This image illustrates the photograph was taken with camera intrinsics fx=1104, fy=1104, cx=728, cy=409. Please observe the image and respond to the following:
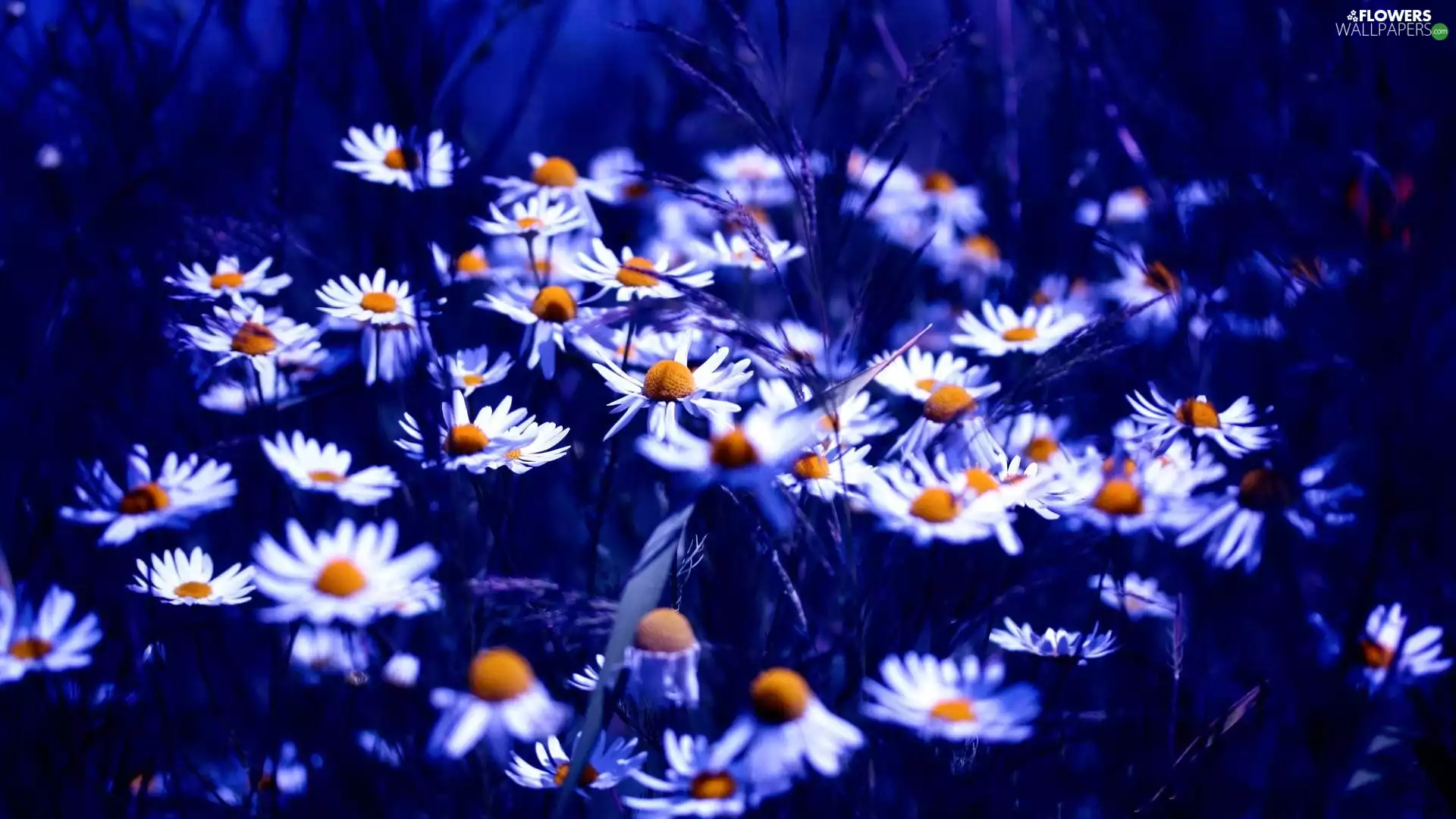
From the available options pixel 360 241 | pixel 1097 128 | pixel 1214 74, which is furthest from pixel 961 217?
pixel 360 241

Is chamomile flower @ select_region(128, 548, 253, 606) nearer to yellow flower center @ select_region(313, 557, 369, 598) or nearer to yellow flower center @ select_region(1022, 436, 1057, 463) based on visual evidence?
yellow flower center @ select_region(313, 557, 369, 598)

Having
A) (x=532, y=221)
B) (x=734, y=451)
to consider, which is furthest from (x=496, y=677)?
(x=532, y=221)

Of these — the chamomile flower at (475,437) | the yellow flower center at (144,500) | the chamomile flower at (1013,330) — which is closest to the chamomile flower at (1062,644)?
the chamomile flower at (1013,330)

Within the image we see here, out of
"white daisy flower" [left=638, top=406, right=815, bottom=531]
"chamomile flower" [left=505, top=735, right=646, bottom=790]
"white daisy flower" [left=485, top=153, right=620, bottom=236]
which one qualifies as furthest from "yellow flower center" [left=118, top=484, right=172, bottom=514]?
"white daisy flower" [left=485, top=153, right=620, bottom=236]

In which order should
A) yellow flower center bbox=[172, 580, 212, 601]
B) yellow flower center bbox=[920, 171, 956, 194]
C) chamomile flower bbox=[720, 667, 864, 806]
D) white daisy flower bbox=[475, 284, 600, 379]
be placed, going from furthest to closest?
1. yellow flower center bbox=[920, 171, 956, 194]
2. white daisy flower bbox=[475, 284, 600, 379]
3. yellow flower center bbox=[172, 580, 212, 601]
4. chamomile flower bbox=[720, 667, 864, 806]

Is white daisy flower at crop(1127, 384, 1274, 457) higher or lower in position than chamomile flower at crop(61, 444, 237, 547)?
higher

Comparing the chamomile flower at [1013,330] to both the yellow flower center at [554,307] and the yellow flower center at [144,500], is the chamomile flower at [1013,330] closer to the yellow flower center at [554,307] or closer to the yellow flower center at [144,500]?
the yellow flower center at [554,307]

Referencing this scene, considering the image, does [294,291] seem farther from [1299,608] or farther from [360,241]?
[1299,608]
